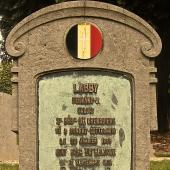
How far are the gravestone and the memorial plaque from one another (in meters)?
0.01

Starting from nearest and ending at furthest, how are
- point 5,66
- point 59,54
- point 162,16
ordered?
point 59,54
point 162,16
point 5,66

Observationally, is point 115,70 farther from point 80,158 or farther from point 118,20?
point 80,158

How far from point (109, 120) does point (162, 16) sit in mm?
9651

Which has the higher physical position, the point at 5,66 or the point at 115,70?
the point at 5,66

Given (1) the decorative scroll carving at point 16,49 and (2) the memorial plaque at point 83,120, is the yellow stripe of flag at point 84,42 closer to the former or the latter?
(2) the memorial plaque at point 83,120

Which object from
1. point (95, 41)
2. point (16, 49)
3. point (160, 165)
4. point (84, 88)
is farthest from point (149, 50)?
point (160, 165)

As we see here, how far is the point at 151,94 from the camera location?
7324 millimetres

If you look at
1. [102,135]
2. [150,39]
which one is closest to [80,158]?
[102,135]

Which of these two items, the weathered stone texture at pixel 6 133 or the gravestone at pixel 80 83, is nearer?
the gravestone at pixel 80 83

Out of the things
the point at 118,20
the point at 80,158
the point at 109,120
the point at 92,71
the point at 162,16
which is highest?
the point at 162,16

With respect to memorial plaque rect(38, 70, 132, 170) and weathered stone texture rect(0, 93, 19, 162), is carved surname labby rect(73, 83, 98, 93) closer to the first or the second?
memorial plaque rect(38, 70, 132, 170)

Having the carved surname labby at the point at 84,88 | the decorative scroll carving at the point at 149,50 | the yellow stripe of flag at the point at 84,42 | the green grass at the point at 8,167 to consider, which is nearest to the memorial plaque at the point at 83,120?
the carved surname labby at the point at 84,88

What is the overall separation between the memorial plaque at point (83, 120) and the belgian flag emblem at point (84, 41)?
22 cm

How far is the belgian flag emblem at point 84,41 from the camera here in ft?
23.5
